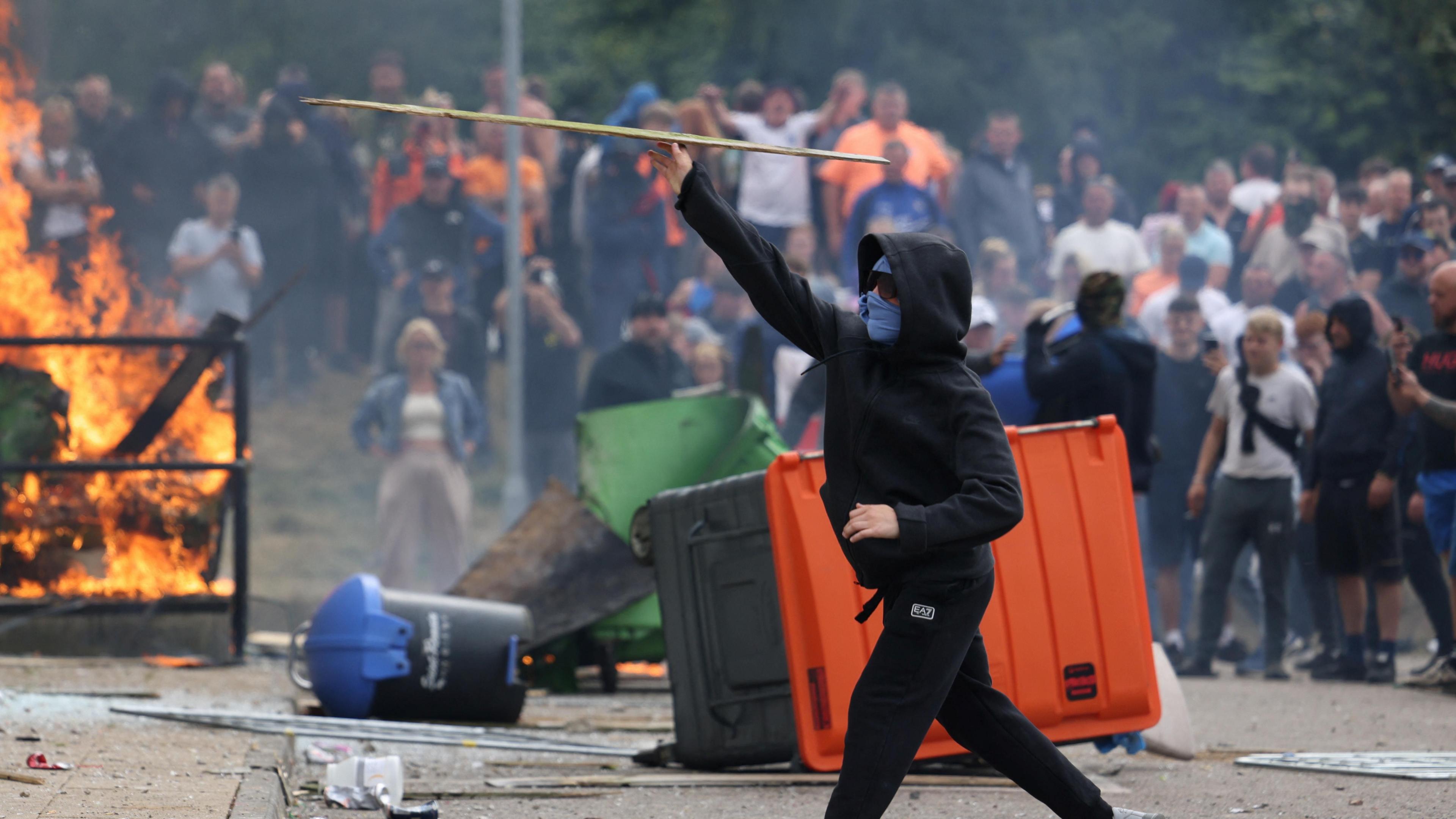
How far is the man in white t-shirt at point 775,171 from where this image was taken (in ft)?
48.8

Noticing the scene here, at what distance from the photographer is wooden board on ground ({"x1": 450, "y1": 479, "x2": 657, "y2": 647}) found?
895 cm

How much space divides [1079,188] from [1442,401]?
832 cm

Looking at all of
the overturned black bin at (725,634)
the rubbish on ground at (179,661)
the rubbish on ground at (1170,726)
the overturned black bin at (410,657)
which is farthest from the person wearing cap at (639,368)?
the rubbish on ground at (1170,726)

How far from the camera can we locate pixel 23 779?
502 centimetres

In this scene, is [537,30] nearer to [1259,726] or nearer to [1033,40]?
[1033,40]

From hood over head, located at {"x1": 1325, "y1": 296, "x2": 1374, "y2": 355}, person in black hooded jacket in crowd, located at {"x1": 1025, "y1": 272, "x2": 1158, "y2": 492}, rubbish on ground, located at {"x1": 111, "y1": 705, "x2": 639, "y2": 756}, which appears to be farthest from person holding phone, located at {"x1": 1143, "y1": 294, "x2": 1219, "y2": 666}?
rubbish on ground, located at {"x1": 111, "y1": 705, "x2": 639, "y2": 756}

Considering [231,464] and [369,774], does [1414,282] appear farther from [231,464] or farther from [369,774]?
[369,774]

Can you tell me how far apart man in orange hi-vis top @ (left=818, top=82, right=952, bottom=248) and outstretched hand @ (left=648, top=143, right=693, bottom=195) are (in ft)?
33.9

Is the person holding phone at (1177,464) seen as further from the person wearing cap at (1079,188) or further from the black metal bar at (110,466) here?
the black metal bar at (110,466)

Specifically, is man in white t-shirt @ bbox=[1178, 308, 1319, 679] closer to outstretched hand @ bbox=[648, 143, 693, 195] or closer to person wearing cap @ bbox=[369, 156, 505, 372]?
outstretched hand @ bbox=[648, 143, 693, 195]

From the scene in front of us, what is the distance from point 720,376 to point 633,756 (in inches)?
231

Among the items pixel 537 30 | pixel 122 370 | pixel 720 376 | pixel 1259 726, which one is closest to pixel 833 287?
pixel 720 376

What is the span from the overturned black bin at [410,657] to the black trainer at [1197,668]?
4.17 metres

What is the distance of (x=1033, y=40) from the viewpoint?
75.7 feet
